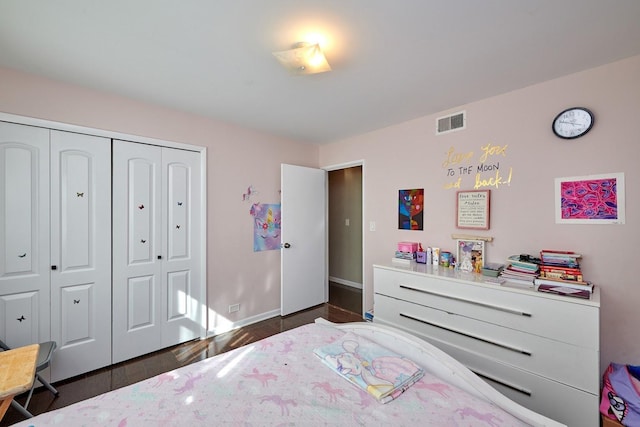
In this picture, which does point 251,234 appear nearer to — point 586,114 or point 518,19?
point 518,19

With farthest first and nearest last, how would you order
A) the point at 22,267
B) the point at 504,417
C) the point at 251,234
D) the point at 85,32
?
the point at 251,234 < the point at 22,267 < the point at 85,32 < the point at 504,417

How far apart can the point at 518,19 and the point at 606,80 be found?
102 cm

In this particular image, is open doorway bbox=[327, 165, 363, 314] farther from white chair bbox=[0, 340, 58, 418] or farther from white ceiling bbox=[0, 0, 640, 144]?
white chair bbox=[0, 340, 58, 418]

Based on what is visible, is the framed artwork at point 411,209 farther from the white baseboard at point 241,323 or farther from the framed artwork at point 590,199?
the white baseboard at point 241,323

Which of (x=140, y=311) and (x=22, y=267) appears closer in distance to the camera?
(x=22, y=267)

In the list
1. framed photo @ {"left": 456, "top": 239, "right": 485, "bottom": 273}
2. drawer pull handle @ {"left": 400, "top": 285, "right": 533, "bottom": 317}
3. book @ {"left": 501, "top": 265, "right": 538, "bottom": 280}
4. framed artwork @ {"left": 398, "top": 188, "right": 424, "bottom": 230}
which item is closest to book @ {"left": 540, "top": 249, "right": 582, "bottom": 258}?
book @ {"left": 501, "top": 265, "right": 538, "bottom": 280}

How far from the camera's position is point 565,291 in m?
1.62

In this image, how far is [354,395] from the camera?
111cm

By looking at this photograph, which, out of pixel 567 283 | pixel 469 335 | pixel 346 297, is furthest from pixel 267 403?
pixel 346 297

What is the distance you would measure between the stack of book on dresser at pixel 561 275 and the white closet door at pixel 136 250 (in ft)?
10.5

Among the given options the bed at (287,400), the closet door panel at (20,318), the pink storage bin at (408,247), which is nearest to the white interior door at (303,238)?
the pink storage bin at (408,247)

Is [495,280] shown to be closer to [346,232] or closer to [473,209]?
[473,209]

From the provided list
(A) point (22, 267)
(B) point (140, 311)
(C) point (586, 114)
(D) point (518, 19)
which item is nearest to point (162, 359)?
(B) point (140, 311)

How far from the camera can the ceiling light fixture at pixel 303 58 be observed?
1.52 meters
